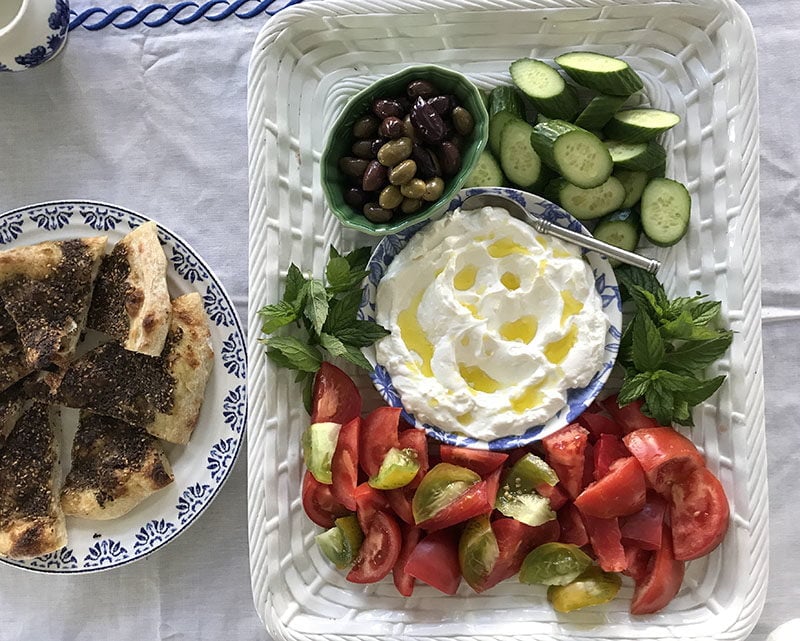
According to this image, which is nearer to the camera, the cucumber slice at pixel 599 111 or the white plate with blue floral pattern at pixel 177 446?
the cucumber slice at pixel 599 111

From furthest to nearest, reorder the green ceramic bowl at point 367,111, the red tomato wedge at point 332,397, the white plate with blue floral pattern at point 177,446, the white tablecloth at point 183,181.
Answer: the white tablecloth at point 183,181 < the white plate with blue floral pattern at point 177,446 < the red tomato wedge at point 332,397 < the green ceramic bowl at point 367,111

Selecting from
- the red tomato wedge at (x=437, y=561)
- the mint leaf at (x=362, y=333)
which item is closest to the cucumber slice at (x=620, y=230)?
the mint leaf at (x=362, y=333)

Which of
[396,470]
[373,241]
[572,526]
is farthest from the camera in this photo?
[373,241]

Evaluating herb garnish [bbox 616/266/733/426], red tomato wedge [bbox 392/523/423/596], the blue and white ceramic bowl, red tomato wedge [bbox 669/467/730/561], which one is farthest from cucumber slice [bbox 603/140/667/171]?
the blue and white ceramic bowl

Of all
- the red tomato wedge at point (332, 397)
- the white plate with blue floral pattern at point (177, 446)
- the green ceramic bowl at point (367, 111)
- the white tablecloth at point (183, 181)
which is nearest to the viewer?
the green ceramic bowl at point (367, 111)

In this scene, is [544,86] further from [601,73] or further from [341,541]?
[341,541]

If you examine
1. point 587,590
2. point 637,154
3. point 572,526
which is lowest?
point 587,590

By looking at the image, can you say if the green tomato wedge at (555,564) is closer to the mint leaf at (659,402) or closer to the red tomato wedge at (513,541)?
the red tomato wedge at (513,541)

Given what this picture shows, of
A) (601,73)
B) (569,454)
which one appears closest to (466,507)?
(569,454)
